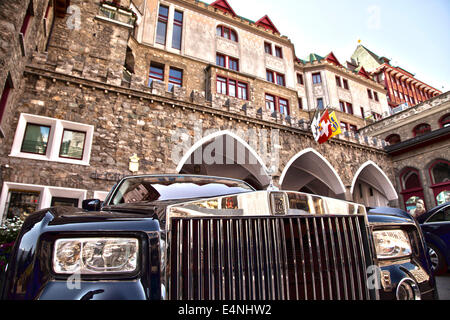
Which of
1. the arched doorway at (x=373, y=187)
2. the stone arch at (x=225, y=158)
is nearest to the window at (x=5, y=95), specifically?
the stone arch at (x=225, y=158)

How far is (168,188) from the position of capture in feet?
8.83

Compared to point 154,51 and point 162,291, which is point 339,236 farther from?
point 154,51

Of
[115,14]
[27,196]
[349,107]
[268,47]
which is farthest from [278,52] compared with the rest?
[27,196]

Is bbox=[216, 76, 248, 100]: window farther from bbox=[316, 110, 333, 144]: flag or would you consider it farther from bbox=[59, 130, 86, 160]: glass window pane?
bbox=[59, 130, 86, 160]: glass window pane

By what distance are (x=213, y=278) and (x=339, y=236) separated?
94cm

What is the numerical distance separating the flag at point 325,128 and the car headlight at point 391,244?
1079cm

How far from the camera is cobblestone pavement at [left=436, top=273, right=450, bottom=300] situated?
9.62 feet

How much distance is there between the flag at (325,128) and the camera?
1191cm

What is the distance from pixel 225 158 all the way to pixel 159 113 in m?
5.12

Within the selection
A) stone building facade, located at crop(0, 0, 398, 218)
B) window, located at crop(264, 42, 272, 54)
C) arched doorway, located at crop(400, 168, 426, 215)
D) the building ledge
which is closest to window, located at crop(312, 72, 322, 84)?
stone building facade, located at crop(0, 0, 398, 218)

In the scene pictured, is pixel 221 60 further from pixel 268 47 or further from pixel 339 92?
pixel 339 92

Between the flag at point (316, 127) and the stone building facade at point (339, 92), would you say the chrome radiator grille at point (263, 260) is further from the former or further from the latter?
the stone building facade at point (339, 92)
